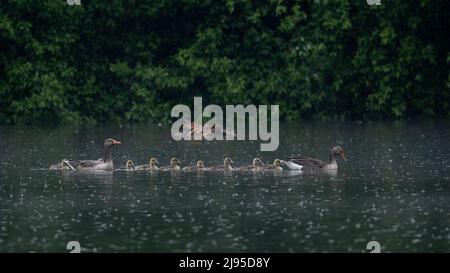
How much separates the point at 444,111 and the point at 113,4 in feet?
38.5

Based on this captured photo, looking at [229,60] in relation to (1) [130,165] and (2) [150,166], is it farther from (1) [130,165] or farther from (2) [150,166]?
(2) [150,166]

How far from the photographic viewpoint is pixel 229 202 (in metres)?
24.8

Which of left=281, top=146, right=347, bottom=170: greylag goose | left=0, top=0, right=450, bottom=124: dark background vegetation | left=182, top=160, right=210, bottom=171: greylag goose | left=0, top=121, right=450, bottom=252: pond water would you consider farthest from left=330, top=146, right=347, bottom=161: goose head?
left=0, top=0, right=450, bottom=124: dark background vegetation

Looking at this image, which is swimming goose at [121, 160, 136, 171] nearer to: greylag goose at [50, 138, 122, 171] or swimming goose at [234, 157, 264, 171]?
greylag goose at [50, 138, 122, 171]

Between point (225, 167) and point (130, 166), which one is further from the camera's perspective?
point (130, 166)

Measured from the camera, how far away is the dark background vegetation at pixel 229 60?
45750mm

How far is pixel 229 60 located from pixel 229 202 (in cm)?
2219

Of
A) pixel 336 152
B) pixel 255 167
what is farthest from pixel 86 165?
pixel 336 152

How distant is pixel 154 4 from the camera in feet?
155

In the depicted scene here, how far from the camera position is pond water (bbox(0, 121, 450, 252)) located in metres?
20.8

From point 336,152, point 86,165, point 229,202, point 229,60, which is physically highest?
point 229,60

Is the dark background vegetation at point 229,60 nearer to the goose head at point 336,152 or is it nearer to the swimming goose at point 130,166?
the goose head at point 336,152

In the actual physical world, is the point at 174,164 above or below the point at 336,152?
below
